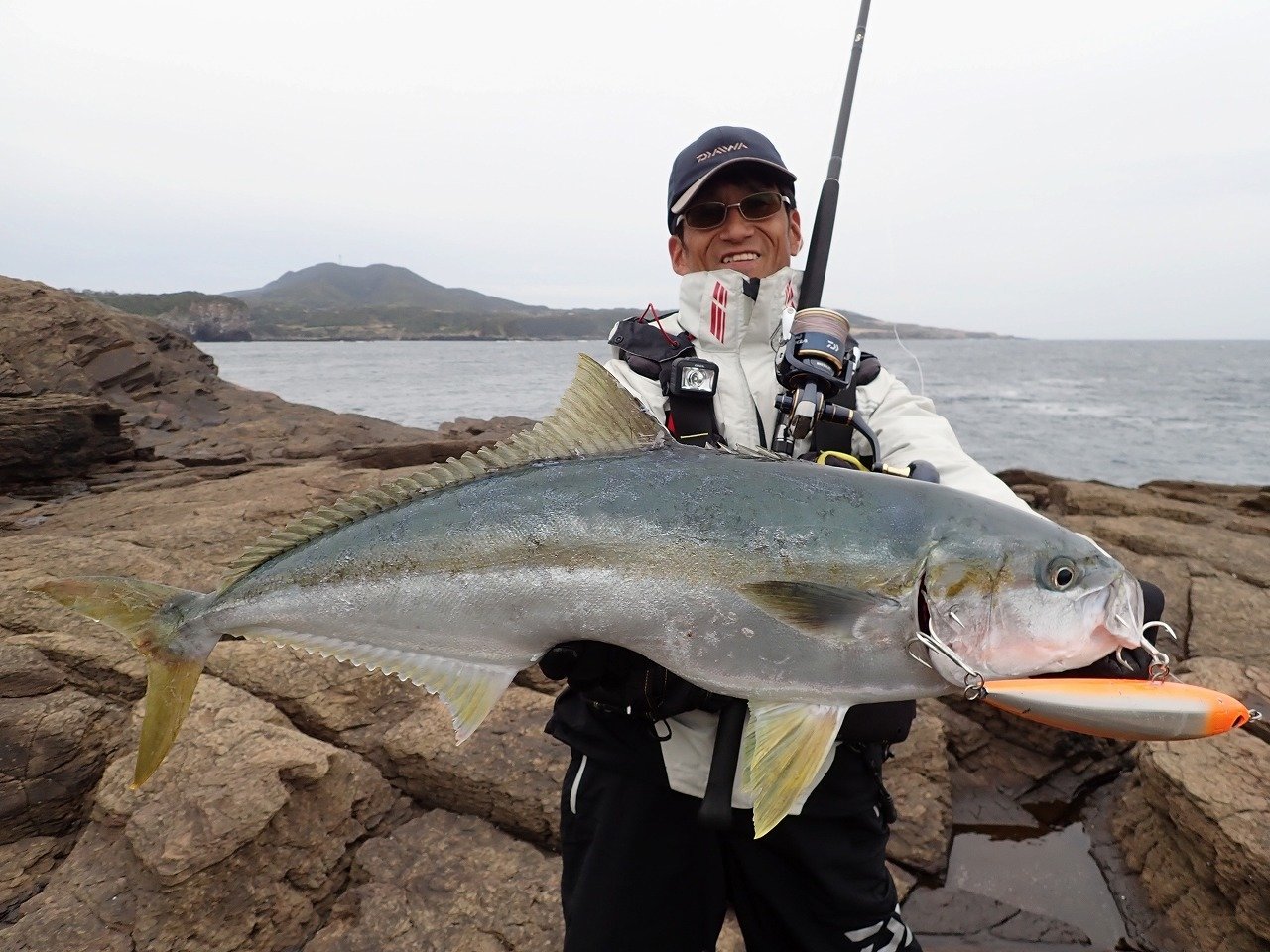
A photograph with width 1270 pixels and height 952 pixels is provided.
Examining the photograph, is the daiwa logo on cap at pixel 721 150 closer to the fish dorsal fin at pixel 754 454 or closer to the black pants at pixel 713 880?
the fish dorsal fin at pixel 754 454

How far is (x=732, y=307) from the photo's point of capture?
9.02ft

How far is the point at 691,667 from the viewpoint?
1979 mm

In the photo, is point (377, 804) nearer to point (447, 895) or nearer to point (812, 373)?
point (447, 895)

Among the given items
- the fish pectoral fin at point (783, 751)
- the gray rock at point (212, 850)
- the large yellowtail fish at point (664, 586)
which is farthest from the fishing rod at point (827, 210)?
the gray rock at point (212, 850)

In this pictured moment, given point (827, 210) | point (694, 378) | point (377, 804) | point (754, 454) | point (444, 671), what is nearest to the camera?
point (754, 454)

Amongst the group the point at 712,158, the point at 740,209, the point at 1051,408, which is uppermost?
the point at 712,158

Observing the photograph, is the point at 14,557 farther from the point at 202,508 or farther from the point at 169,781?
the point at 169,781

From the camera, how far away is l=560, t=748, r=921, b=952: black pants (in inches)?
85.4

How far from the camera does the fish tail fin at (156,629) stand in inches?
90.4

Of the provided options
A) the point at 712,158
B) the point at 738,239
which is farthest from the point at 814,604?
the point at 712,158

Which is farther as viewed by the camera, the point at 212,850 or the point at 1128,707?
the point at 212,850

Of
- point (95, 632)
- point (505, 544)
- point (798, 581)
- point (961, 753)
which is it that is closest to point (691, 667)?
point (798, 581)

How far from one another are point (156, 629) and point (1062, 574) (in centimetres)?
283

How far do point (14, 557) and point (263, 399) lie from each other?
16.7 metres
